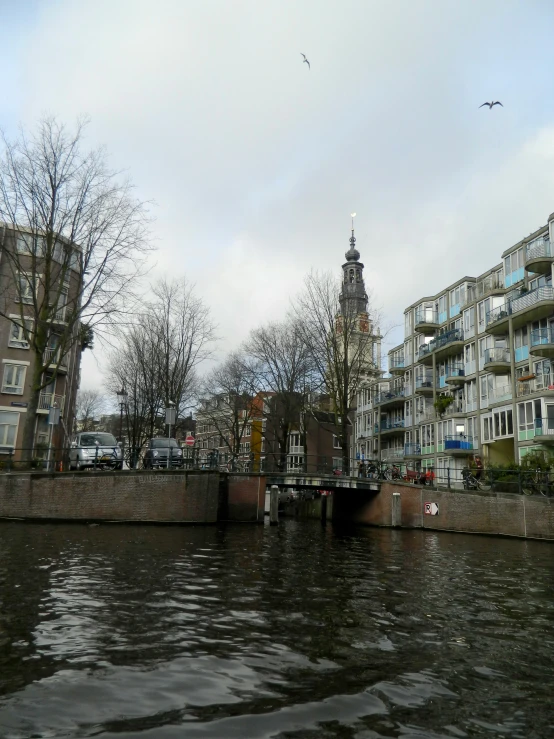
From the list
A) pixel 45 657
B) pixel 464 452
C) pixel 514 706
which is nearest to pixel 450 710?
pixel 514 706

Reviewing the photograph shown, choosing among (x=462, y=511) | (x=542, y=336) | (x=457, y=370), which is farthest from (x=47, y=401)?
(x=542, y=336)

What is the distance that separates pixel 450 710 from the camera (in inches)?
205

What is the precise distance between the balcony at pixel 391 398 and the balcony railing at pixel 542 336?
22370mm

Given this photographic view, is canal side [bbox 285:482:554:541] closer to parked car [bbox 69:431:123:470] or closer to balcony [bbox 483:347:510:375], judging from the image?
balcony [bbox 483:347:510:375]

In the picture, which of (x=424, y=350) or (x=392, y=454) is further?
(x=392, y=454)

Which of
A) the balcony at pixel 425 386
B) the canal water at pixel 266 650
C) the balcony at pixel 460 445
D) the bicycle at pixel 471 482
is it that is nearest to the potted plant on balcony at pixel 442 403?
the balcony at pixel 460 445

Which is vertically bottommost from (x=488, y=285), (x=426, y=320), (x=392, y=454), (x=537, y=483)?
(x=537, y=483)

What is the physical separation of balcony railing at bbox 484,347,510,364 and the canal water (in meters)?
29.3

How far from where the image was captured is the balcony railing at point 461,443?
46375 mm

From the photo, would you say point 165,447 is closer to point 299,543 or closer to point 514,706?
point 299,543

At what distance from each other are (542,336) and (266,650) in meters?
34.9

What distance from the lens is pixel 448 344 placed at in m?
49.3

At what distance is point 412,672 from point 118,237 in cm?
2483

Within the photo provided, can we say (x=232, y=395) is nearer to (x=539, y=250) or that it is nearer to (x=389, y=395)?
(x=389, y=395)
